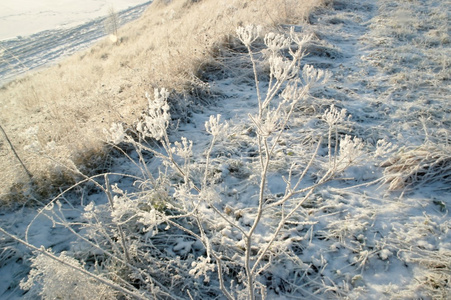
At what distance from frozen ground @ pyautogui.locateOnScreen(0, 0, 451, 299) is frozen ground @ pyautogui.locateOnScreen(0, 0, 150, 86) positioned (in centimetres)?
1075

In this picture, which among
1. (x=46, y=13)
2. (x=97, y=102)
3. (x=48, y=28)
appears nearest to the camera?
(x=97, y=102)

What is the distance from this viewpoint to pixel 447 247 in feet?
6.16

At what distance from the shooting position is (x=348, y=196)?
2.46 metres

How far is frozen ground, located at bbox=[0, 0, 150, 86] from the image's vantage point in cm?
1414

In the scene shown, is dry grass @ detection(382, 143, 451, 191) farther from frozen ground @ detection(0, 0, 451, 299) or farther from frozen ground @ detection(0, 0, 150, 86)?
frozen ground @ detection(0, 0, 150, 86)

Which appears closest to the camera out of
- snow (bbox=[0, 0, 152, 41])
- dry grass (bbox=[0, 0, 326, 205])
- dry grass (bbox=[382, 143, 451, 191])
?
dry grass (bbox=[382, 143, 451, 191])

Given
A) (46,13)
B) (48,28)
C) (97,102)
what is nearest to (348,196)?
(97,102)

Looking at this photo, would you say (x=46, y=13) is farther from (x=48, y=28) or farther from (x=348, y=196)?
(x=348, y=196)

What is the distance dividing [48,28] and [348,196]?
2447 centimetres

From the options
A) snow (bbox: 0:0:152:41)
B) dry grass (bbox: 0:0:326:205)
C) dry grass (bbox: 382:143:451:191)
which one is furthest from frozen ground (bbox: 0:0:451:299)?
snow (bbox: 0:0:152:41)

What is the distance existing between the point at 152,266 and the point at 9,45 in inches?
792

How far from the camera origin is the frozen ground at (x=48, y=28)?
14141mm

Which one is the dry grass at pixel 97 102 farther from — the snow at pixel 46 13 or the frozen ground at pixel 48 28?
the snow at pixel 46 13

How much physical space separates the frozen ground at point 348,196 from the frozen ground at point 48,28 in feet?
35.3
